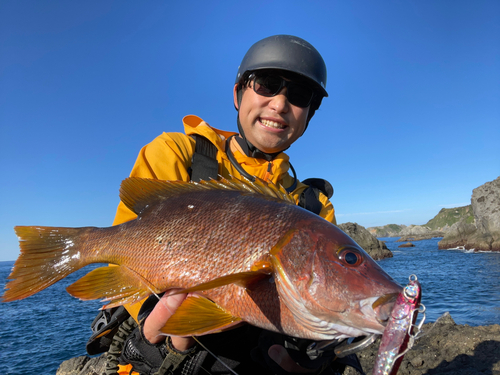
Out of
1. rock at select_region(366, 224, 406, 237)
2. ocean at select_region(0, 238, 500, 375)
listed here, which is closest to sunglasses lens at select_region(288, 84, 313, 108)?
ocean at select_region(0, 238, 500, 375)

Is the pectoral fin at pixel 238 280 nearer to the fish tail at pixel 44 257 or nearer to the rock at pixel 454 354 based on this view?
the fish tail at pixel 44 257

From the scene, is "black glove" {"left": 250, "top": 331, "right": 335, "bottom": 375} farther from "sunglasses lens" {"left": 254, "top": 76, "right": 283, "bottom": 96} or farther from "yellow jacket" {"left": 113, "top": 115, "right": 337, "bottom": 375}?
"sunglasses lens" {"left": 254, "top": 76, "right": 283, "bottom": 96}

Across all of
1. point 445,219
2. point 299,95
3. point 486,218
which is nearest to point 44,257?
point 299,95

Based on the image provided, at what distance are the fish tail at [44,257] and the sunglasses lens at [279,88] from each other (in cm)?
180

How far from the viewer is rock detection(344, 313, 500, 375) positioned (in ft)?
14.7

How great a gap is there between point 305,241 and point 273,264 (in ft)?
0.66

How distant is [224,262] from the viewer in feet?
4.63

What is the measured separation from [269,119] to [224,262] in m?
1.53

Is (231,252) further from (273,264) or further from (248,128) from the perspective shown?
(248,128)

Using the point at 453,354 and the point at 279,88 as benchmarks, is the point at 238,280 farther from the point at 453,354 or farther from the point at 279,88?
the point at 453,354

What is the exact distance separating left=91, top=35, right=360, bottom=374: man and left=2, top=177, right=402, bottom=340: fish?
23cm

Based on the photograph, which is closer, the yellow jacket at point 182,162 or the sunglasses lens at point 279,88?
the yellow jacket at point 182,162

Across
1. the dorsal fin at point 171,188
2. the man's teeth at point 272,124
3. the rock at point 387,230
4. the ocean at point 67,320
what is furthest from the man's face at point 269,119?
the rock at point 387,230

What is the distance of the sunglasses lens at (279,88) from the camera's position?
8.29ft
